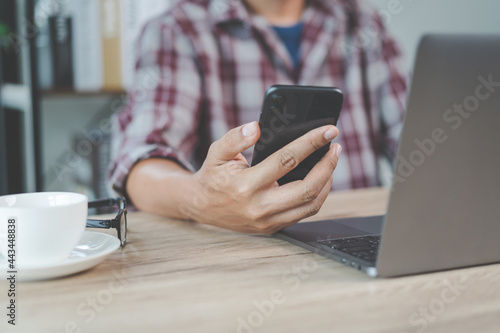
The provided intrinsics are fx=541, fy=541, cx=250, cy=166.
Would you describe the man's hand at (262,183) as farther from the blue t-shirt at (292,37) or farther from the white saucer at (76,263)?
the blue t-shirt at (292,37)

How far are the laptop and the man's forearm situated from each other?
1.07ft

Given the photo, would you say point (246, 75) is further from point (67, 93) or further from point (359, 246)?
point (359, 246)

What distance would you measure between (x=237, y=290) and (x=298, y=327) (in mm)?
101

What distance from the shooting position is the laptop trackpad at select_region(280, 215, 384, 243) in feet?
2.31

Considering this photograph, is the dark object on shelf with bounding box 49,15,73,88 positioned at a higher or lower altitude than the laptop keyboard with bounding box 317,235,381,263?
higher

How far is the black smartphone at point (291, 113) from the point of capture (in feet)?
2.17

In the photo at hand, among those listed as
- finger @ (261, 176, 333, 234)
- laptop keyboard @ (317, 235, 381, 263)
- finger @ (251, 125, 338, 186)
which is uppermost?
finger @ (251, 125, 338, 186)

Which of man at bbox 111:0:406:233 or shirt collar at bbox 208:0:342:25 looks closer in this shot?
man at bbox 111:0:406:233

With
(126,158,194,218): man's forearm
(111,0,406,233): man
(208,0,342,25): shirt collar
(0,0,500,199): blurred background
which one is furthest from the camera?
(0,0,500,199): blurred background

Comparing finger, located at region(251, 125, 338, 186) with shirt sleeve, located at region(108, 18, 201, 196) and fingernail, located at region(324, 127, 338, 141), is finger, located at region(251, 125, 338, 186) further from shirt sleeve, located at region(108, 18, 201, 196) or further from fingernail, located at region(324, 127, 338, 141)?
shirt sleeve, located at region(108, 18, 201, 196)

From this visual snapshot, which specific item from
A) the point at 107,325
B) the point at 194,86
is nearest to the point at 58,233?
the point at 107,325

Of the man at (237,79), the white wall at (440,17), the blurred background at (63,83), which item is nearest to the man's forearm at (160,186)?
the man at (237,79)

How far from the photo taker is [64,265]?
537 millimetres

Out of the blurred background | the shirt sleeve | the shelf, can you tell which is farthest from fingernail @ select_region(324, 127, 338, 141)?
the shelf
